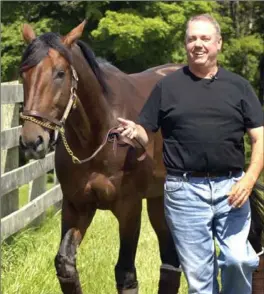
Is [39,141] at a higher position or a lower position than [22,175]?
higher

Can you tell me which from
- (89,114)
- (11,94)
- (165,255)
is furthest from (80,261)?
(89,114)

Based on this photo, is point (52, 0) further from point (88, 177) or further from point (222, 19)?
point (88, 177)

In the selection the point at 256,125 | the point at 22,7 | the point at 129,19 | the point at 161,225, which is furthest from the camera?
the point at 22,7

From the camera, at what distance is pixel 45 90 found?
4332mm

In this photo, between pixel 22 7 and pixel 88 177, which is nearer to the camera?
pixel 88 177

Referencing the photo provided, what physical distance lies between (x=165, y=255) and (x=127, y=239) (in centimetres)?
83

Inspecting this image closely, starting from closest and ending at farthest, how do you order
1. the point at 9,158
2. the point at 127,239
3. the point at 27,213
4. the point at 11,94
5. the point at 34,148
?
the point at 34,148 < the point at 127,239 < the point at 11,94 < the point at 9,158 < the point at 27,213

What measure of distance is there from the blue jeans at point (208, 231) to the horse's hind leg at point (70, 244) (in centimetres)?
108

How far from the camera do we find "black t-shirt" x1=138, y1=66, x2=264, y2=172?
13.0 feet

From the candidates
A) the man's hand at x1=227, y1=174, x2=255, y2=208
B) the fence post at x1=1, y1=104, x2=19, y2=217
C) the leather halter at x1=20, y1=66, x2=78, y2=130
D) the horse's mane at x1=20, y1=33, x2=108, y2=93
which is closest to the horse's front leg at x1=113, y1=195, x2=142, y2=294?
the leather halter at x1=20, y1=66, x2=78, y2=130

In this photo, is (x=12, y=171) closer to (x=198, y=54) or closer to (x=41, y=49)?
(x=41, y=49)

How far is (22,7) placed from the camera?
947 inches

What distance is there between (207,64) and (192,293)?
1301mm

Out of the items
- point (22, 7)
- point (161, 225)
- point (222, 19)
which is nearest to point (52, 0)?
point (22, 7)
